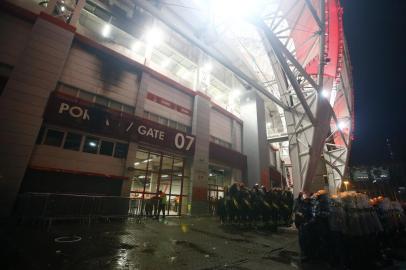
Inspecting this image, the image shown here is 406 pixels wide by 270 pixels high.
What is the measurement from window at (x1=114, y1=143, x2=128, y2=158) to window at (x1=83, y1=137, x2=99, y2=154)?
1179 mm

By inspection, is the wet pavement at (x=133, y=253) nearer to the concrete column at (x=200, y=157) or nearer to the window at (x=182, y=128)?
the concrete column at (x=200, y=157)

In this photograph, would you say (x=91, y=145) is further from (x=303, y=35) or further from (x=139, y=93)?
(x=303, y=35)

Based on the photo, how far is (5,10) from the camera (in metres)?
10.2

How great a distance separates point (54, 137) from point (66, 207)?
15.5 feet

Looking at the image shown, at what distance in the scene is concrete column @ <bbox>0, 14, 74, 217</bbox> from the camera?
8.72 metres

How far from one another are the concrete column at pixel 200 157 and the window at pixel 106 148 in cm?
650

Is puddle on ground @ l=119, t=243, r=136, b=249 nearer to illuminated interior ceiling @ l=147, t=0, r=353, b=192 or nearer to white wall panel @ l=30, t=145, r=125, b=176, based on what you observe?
white wall panel @ l=30, t=145, r=125, b=176

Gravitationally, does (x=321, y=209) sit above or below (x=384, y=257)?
above

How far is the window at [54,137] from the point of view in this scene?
1041 centimetres

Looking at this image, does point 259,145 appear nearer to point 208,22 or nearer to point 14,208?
point 208,22

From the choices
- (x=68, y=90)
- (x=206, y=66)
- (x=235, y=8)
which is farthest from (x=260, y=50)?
(x=68, y=90)

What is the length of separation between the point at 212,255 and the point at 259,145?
18.8 meters

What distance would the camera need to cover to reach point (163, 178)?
1631 cm

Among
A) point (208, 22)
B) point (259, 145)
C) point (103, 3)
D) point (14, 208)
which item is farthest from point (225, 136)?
point (14, 208)
